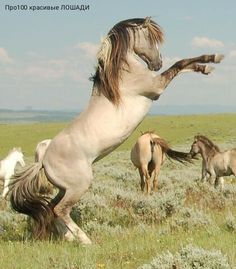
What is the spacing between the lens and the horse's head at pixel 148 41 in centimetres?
720

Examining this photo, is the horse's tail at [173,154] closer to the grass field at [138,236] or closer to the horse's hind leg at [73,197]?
the grass field at [138,236]

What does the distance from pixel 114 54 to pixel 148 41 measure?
0.58 metres

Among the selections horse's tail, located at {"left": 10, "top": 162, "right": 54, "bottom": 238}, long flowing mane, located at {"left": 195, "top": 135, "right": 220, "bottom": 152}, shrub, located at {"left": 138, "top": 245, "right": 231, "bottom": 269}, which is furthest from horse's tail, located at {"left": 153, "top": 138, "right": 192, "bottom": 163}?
shrub, located at {"left": 138, "top": 245, "right": 231, "bottom": 269}

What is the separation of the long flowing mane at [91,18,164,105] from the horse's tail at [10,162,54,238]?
1517 mm

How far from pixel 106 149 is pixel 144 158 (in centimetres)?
894

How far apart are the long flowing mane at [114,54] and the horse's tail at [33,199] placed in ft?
4.98

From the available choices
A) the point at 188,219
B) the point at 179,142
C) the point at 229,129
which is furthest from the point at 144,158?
the point at 229,129

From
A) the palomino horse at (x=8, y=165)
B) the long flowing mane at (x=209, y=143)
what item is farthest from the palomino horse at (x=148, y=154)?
the palomino horse at (x=8, y=165)

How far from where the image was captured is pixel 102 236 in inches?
289

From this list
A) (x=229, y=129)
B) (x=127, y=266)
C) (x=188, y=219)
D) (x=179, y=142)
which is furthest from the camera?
(x=229, y=129)

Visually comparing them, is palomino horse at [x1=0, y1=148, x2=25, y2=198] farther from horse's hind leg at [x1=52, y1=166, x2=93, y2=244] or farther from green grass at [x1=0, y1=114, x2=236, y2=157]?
green grass at [x1=0, y1=114, x2=236, y2=157]

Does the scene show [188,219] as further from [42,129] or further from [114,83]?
[42,129]

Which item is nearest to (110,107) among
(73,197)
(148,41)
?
(148,41)

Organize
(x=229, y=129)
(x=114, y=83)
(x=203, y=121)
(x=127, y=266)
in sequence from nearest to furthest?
(x=127, y=266) < (x=114, y=83) < (x=229, y=129) < (x=203, y=121)
